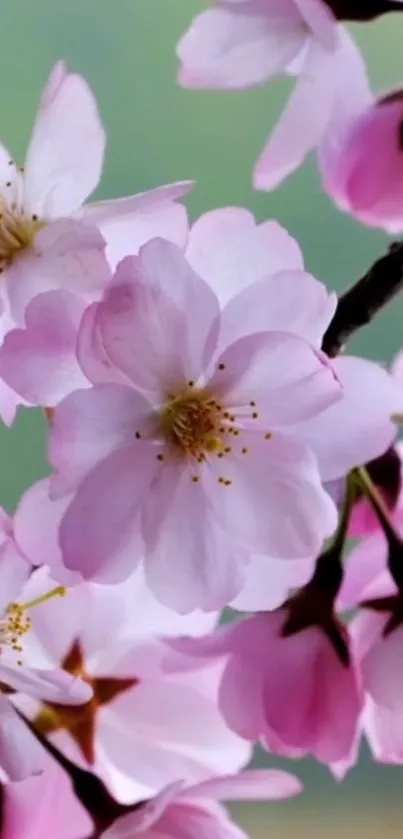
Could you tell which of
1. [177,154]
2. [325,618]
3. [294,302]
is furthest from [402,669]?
[177,154]

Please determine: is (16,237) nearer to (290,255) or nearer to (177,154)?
(290,255)

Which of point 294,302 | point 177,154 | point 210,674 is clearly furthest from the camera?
point 177,154

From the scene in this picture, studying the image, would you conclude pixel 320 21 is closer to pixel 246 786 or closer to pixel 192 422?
pixel 192 422

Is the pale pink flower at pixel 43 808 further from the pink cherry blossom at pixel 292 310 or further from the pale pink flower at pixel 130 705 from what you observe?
the pink cherry blossom at pixel 292 310

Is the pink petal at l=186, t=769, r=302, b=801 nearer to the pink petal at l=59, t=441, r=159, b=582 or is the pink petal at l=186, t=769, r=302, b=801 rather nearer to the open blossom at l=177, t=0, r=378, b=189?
the pink petal at l=59, t=441, r=159, b=582

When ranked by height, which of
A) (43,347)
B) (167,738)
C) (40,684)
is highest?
(43,347)

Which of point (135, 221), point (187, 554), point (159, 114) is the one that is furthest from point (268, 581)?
point (159, 114)

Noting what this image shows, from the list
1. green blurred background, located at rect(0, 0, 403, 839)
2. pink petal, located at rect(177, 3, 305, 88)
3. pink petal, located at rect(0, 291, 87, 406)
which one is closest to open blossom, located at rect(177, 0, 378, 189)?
pink petal, located at rect(177, 3, 305, 88)
